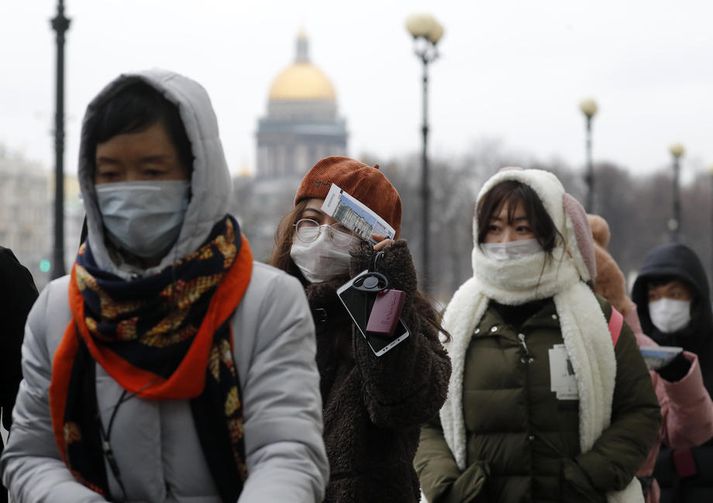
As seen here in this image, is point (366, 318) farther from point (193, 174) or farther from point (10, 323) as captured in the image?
point (10, 323)

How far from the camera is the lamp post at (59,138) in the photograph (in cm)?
1480

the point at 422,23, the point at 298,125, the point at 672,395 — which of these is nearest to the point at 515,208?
the point at 672,395

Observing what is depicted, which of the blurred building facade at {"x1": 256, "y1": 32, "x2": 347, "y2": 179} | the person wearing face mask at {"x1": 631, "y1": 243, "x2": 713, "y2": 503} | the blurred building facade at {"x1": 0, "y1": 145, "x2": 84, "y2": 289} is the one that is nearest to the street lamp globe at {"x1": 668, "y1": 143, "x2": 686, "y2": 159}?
the person wearing face mask at {"x1": 631, "y1": 243, "x2": 713, "y2": 503}

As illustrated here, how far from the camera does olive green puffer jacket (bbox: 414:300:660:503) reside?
443cm

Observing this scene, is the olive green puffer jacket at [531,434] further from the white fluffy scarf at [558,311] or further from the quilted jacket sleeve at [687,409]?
the quilted jacket sleeve at [687,409]

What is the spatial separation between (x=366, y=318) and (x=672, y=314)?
3791 mm

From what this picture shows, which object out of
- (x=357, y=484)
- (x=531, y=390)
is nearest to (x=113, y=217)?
(x=357, y=484)

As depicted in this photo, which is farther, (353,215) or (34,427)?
(353,215)

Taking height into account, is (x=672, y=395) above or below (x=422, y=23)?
below

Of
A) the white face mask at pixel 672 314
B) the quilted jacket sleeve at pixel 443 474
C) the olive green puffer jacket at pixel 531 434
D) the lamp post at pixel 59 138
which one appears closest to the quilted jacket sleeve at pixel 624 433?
the olive green puffer jacket at pixel 531 434

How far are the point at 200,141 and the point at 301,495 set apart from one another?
628 millimetres

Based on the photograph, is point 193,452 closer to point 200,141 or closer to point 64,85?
point 200,141

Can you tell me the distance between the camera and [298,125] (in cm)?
15762

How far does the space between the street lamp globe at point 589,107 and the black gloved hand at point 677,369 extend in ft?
80.4
